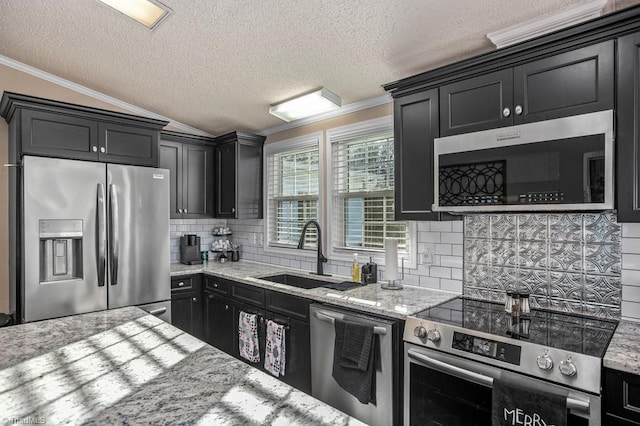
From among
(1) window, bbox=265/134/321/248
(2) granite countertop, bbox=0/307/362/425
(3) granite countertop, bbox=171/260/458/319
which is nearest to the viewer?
(2) granite countertop, bbox=0/307/362/425

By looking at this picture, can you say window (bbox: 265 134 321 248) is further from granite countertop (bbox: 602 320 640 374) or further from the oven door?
granite countertop (bbox: 602 320 640 374)

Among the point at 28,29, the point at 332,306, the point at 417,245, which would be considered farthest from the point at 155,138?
the point at 417,245

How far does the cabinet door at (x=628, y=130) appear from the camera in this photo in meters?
1.57

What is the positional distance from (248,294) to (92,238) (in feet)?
4.20

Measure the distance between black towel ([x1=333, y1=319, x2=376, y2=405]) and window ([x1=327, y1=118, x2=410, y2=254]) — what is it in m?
0.93

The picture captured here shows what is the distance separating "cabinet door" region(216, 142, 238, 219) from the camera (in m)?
3.94

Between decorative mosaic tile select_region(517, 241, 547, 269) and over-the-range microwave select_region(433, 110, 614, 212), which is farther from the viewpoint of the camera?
decorative mosaic tile select_region(517, 241, 547, 269)

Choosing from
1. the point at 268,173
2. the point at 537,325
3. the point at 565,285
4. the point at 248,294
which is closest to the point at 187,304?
the point at 248,294

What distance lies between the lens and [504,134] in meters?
1.92

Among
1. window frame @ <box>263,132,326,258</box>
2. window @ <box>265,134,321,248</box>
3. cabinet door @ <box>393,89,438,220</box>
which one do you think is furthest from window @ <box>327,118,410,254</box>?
cabinet door @ <box>393,89,438,220</box>

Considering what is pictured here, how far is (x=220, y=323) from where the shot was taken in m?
3.45

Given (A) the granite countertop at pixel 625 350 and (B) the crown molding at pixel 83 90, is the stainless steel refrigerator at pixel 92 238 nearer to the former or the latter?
(B) the crown molding at pixel 83 90

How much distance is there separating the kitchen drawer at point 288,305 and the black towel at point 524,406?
1368 millimetres

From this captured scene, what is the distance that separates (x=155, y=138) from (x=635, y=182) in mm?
3385
